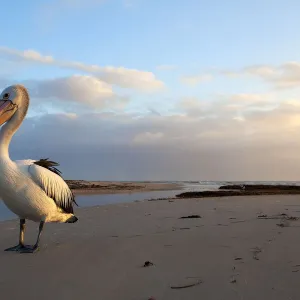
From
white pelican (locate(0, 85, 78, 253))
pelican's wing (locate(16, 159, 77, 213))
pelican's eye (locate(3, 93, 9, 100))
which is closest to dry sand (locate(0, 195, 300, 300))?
white pelican (locate(0, 85, 78, 253))

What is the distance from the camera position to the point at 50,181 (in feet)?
18.3

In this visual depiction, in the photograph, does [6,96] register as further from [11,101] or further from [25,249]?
[25,249]

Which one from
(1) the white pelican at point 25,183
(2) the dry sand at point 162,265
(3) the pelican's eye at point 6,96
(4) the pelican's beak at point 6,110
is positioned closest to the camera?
(2) the dry sand at point 162,265

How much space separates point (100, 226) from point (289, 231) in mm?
3957

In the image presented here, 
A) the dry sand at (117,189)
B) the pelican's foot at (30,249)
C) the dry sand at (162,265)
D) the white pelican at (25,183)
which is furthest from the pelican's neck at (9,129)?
the dry sand at (117,189)

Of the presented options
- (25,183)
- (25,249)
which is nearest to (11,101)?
(25,183)

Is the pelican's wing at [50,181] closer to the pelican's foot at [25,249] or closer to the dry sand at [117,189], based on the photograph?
the pelican's foot at [25,249]

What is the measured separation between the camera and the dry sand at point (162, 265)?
332 cm

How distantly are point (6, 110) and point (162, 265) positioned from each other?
3488mm

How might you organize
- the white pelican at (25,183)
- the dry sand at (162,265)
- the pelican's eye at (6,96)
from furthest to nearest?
the pelican's eye at (6,96)
the white pelican at (25,183)
the dry sand at (162,265)

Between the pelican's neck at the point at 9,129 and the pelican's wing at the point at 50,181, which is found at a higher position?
the pelican's neck at the point at 9,129

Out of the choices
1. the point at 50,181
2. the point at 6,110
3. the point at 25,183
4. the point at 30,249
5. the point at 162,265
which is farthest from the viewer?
the point at 6,110

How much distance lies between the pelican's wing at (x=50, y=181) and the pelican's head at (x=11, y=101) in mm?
828

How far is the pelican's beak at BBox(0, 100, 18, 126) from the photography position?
572cm
